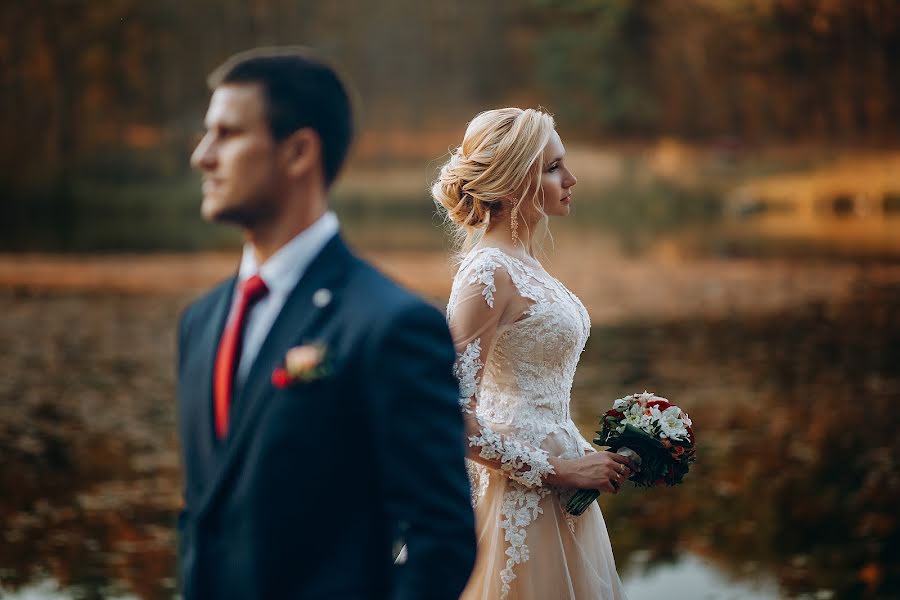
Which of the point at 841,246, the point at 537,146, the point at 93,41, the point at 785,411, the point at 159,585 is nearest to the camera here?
the point at 537,146

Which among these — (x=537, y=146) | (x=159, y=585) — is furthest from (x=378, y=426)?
(x=159, y=585)

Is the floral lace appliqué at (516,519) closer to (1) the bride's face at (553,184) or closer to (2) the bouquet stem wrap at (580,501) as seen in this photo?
(2) the bouquet stem wrap at (580,501)

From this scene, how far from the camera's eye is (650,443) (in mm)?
2895

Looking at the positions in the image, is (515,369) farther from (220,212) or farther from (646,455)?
(220,212)

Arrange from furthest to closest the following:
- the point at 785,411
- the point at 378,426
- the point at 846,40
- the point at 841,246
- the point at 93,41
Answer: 1. the point at 93,41
2. the point at 846,40
3. the point at 841,246
4. the point at 785,411
5. the point at 378,426

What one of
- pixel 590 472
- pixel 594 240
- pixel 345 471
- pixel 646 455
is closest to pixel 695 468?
pixel 646 455

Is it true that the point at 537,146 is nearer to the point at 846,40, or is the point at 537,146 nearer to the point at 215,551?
the point at 215,551

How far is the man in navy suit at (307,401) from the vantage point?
1.61m

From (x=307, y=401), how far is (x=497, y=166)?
4.46ft

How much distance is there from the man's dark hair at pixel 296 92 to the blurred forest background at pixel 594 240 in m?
1.63

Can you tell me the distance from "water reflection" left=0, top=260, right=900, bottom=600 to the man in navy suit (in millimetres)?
4137

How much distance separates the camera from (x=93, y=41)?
41594 mm

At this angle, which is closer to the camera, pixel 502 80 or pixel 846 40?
pixel 846 40

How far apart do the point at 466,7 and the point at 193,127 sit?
10.2m
